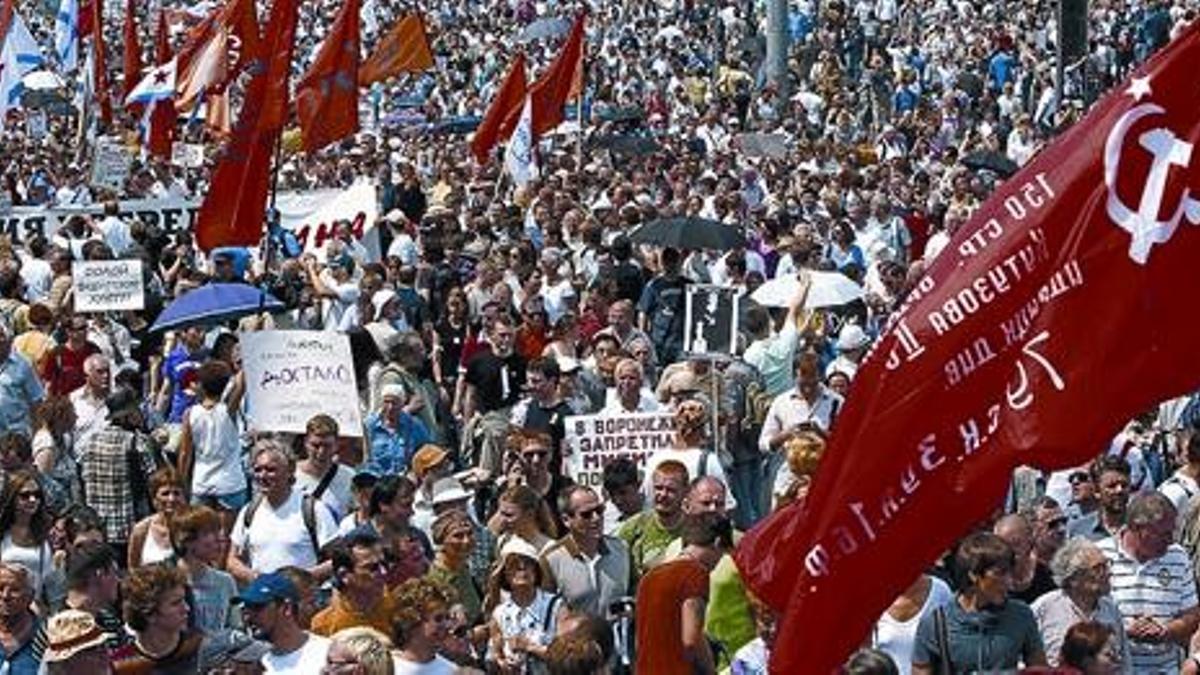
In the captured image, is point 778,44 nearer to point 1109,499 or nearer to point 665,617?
point 1109,499

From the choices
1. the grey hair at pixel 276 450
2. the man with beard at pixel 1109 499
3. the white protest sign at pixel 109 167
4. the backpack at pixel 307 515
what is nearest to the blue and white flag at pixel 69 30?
the white protest sign at pixel 109 167

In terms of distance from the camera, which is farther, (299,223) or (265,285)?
(299,223)

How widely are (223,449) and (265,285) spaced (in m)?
3.12

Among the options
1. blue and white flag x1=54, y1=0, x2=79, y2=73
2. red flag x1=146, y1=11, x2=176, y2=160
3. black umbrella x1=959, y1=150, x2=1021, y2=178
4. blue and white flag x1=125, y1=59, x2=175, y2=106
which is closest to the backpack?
Answer: black umbrella x1=959, y1=150, x2=1021, y2=178

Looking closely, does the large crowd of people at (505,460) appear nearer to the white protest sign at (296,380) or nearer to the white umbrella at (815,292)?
the white umbrella at (815,292)

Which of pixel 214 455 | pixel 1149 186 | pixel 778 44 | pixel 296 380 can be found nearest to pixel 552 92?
pixel 296 380

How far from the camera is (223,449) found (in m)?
13.5

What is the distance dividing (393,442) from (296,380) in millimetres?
534

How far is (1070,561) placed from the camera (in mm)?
9711

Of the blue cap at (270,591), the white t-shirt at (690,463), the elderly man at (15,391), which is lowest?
the blue cap at (270,591)

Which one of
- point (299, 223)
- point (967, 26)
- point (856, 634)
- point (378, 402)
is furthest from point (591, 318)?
point (967, 26)

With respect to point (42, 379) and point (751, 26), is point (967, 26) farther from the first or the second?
point (42, 379)

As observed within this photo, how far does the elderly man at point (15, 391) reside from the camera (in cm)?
1411

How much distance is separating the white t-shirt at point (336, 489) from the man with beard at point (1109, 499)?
2639 millimetres
